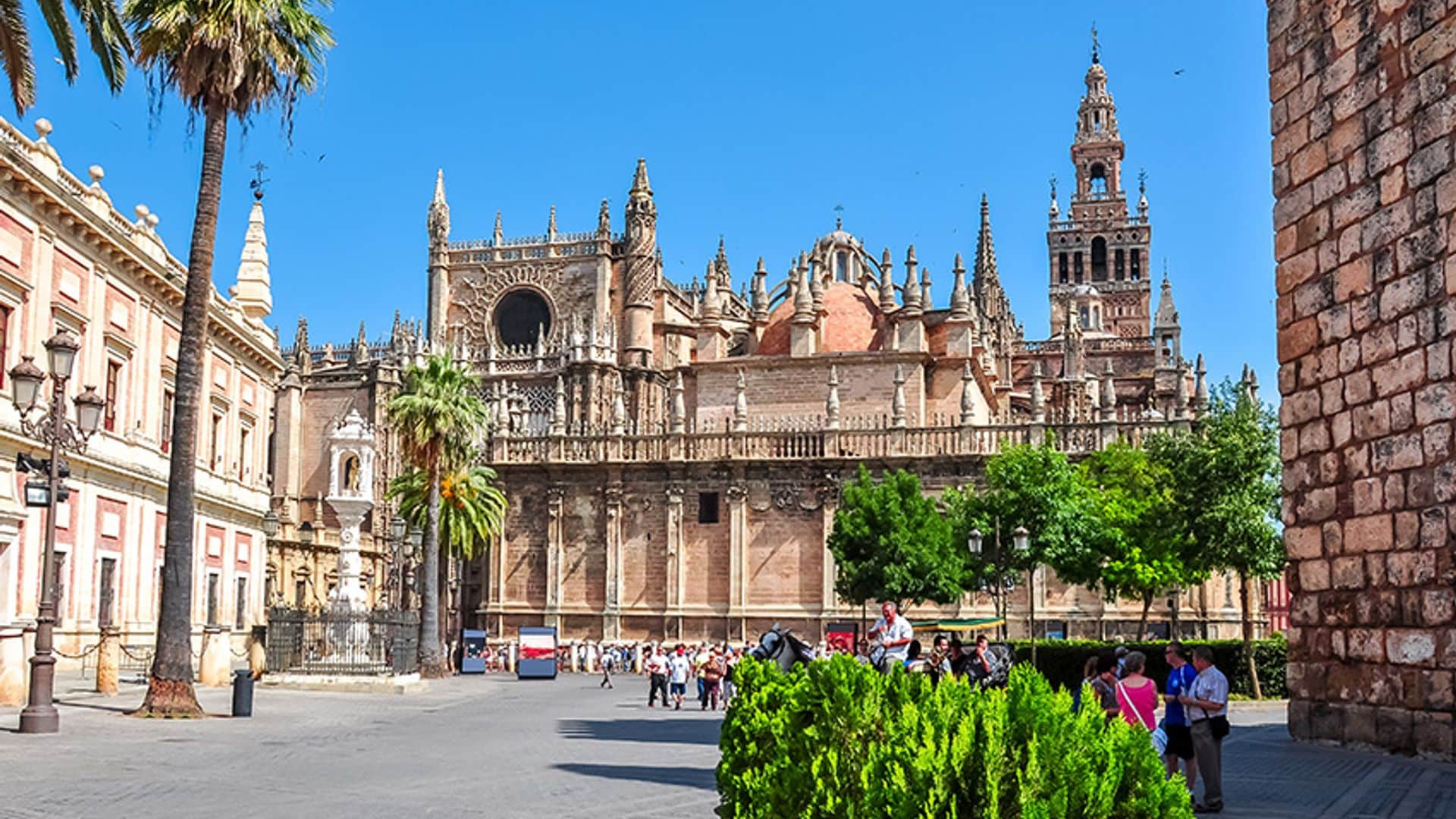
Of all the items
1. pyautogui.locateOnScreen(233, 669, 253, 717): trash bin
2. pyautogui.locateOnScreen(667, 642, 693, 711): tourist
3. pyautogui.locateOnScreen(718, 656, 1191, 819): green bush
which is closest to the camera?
pyautogui.locateOnScreen(718, 656, 1191, 819): green bush

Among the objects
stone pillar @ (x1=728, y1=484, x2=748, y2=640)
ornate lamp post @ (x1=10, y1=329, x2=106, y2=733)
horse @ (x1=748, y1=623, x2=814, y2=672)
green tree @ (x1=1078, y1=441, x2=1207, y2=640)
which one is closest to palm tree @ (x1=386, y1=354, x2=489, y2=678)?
stone pillar @ (x1=728, y1=484, x2=748, y2=640)

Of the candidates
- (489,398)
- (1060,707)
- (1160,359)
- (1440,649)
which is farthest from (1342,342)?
(1160,359)

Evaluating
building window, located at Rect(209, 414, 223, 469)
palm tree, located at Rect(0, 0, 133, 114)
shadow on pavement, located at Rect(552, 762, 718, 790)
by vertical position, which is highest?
palm tree, located at Rect(0, 0, 133, 114)

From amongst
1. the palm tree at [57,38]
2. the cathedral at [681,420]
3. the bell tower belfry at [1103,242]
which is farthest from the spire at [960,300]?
the bell tower belfry at [1103,242]

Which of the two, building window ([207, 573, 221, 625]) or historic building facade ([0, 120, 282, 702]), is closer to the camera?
historic building facade ([0, 120, 282, 702])

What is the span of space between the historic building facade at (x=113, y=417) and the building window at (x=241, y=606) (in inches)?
2.3

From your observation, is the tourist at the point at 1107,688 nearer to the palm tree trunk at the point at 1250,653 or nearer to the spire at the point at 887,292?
the palm tree trunk at the point at 1250,653

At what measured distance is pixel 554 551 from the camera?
46344 mm

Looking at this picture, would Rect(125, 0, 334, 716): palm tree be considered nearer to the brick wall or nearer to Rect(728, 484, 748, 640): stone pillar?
the brick wall

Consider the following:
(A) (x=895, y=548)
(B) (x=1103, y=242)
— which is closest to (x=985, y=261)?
(B) (x=1103, y=242)

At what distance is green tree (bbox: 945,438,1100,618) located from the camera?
33062 millimetres

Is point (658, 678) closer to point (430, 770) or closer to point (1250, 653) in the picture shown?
point (1250, 653)

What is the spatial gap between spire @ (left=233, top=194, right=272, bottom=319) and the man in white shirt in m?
29.6

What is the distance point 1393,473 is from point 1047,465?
21066 millimetres
